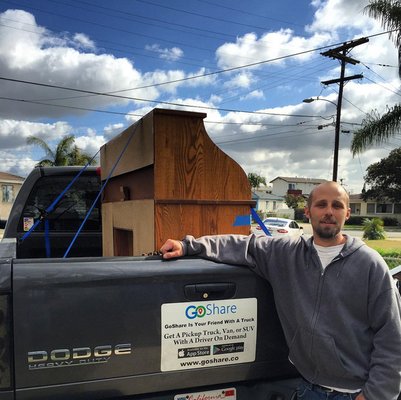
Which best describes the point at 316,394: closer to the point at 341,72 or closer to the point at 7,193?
the point at 341,72

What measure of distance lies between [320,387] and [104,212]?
2348 mm

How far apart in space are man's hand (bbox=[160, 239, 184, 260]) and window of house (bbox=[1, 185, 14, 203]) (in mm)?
37925

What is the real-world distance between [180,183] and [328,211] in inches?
32.4

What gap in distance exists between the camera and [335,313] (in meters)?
1.81

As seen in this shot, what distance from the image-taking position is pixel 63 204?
4.13 metres

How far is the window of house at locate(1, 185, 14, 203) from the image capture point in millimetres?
36184

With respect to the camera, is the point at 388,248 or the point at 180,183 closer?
the point at 180,183

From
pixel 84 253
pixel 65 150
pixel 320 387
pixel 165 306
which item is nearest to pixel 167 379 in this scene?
→ pixel 165 306

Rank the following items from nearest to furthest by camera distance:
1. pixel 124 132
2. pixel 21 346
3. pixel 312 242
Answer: pixel 21 346 < pixel 312 242 < pixel 124 132

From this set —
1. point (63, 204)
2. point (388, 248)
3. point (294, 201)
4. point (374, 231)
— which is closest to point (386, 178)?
point (294, 201)

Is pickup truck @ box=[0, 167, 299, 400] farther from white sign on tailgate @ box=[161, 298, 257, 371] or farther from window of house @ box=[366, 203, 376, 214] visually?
window of house @ box=[366, 203, 376, 214]

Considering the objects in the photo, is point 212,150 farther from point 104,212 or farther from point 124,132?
point 104,212

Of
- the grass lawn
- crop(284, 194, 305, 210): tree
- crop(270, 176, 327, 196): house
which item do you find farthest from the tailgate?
crop(270, 176, 327, 196): house

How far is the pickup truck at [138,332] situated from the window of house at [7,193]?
3797 cm
